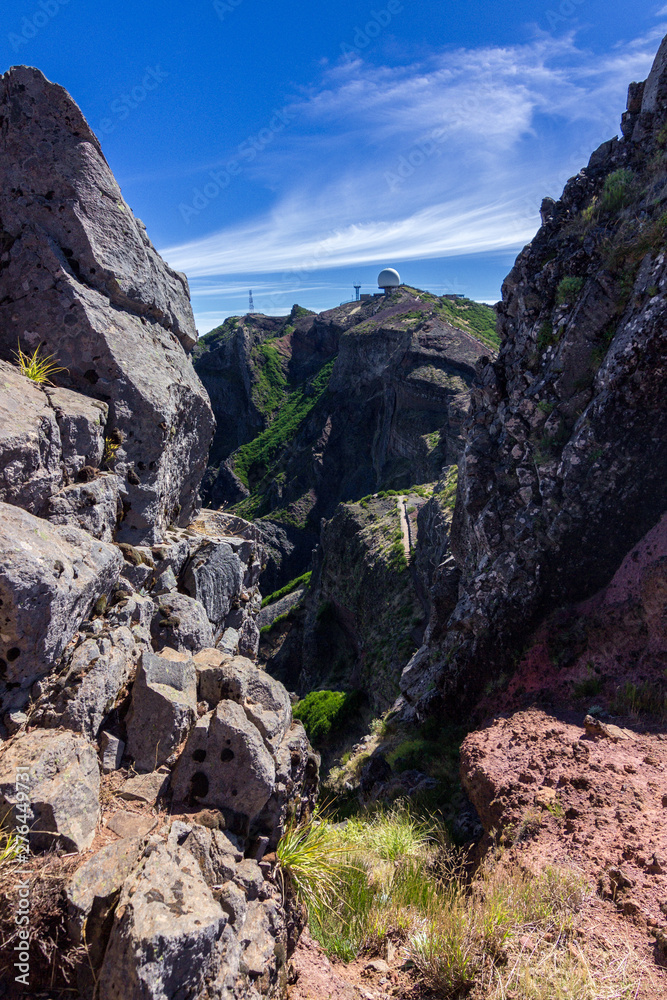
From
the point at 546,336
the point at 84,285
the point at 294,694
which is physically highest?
the point at 546,336

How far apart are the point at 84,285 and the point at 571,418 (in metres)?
9.16

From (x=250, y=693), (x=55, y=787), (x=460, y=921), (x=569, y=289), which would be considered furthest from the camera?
(x=569, y=289)

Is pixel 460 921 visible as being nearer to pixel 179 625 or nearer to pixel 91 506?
pixel 179 625

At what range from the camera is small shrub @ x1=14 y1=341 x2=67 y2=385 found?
6.22 m

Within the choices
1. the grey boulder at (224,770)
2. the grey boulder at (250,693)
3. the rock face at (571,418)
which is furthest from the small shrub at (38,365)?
the rock face at (571,418)

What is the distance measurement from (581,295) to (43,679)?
1158cm

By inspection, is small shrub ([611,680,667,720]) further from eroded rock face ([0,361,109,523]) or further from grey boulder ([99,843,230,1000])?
eroded rock face ([0,361,109,523])

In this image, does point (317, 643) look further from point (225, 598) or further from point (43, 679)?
point (43, 679)

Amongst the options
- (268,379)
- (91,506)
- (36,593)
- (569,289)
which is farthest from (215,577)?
(268,379)

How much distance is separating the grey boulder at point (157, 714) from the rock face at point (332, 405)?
2769cm

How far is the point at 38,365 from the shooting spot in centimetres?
646

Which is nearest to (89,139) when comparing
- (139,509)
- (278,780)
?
(139,509)

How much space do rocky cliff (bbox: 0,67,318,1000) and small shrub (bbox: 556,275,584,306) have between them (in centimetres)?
799

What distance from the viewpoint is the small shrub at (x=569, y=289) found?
10.9 m
